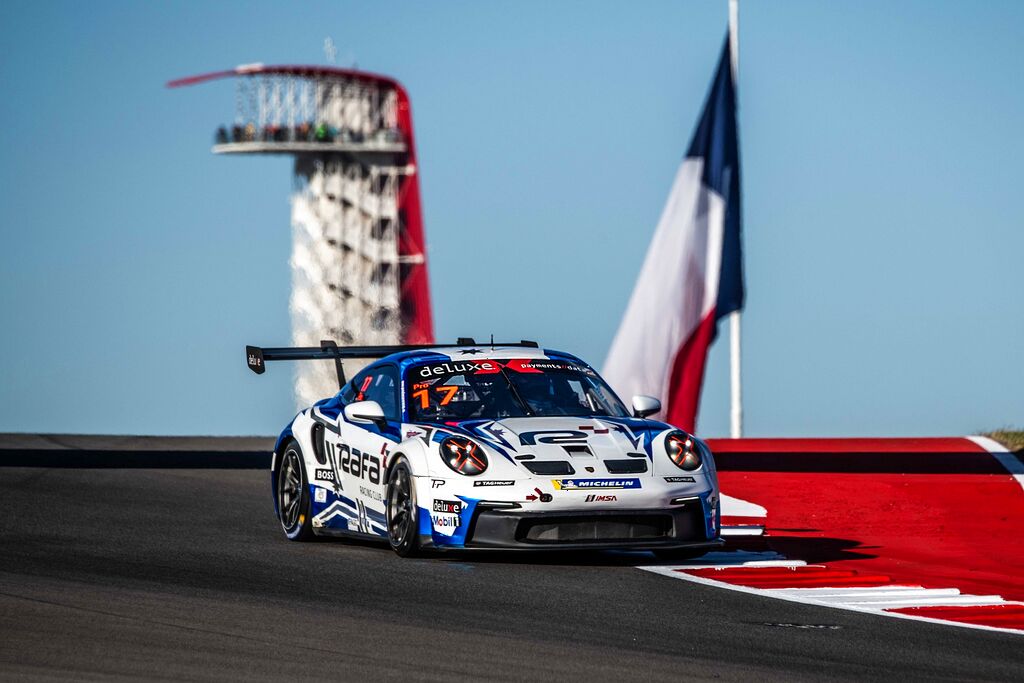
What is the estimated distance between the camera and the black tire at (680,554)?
10.6 m

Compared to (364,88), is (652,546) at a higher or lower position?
lower

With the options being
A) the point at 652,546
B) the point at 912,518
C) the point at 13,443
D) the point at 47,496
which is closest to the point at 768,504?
the point at 912,518

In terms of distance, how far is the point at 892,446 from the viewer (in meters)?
19.3

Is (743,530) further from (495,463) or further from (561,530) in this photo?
(495,463)

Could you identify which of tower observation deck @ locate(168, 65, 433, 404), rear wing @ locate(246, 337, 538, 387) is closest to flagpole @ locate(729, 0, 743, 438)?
rear wing @ locate(246, 337, 538, 387)

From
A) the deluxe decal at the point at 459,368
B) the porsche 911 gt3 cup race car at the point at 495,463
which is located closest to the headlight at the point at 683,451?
the porsche 911 gt3 cup race car at the point at 495,463

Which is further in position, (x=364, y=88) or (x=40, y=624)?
(x=364, y=88)

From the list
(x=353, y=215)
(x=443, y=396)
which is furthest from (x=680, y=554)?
(x=353, y=215)

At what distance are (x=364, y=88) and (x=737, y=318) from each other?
6496 cm

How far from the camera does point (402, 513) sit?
425 inches

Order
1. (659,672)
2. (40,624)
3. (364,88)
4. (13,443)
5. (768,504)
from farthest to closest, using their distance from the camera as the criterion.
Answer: (364,88) < (13,443) < (768,504) < (40,624) < (659,672)

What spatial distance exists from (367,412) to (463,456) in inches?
35.7

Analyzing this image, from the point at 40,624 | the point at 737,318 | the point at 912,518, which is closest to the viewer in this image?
the point at 40,624

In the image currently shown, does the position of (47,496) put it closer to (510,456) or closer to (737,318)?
(510,456)
